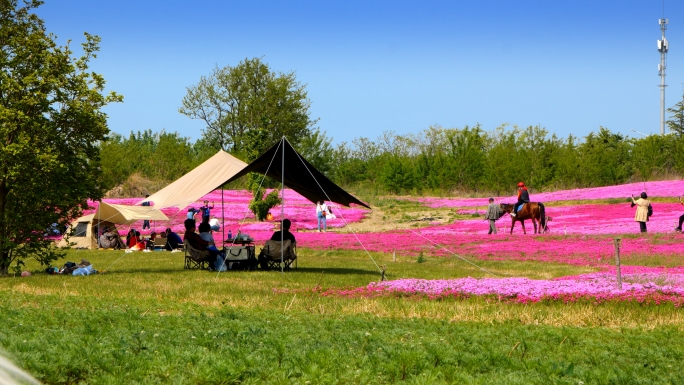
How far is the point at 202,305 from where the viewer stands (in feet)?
42.3

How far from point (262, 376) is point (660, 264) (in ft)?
62.4

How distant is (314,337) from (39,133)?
42.1 ft

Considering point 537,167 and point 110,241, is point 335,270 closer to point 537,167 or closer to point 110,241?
point 110,241

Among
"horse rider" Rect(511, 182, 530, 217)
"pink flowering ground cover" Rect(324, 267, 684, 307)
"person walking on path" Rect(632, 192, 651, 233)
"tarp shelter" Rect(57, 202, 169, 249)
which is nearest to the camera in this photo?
"pink flowering ground cover" Rect(324, 267, 684, 307)

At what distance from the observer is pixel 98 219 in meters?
33.7

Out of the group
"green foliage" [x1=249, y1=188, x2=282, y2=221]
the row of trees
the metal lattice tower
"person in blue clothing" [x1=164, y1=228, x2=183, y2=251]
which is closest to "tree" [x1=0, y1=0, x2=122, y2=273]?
"person in blue clothing" [x1=164, y1=228, x2=183, y2=251]

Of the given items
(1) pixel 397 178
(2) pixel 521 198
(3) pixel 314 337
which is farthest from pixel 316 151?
(3) pixel 314 337

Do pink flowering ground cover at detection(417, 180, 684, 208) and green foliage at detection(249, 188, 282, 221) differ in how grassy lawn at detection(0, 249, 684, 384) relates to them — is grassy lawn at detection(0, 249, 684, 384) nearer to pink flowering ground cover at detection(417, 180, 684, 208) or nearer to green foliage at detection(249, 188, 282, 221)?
green foliage at detection(249, 188, 282, 221)

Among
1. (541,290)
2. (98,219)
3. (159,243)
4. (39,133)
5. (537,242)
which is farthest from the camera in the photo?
(98,219)

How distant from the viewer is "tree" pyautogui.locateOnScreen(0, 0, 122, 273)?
62.1ft

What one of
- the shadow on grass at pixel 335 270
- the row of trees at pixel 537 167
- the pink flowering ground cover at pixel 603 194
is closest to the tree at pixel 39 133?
the shadow on grass at pixel 335 270

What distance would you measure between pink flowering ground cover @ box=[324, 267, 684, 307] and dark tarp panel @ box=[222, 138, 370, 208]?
5.81 m

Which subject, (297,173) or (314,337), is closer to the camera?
(314,337)

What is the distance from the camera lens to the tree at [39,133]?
1894cm
